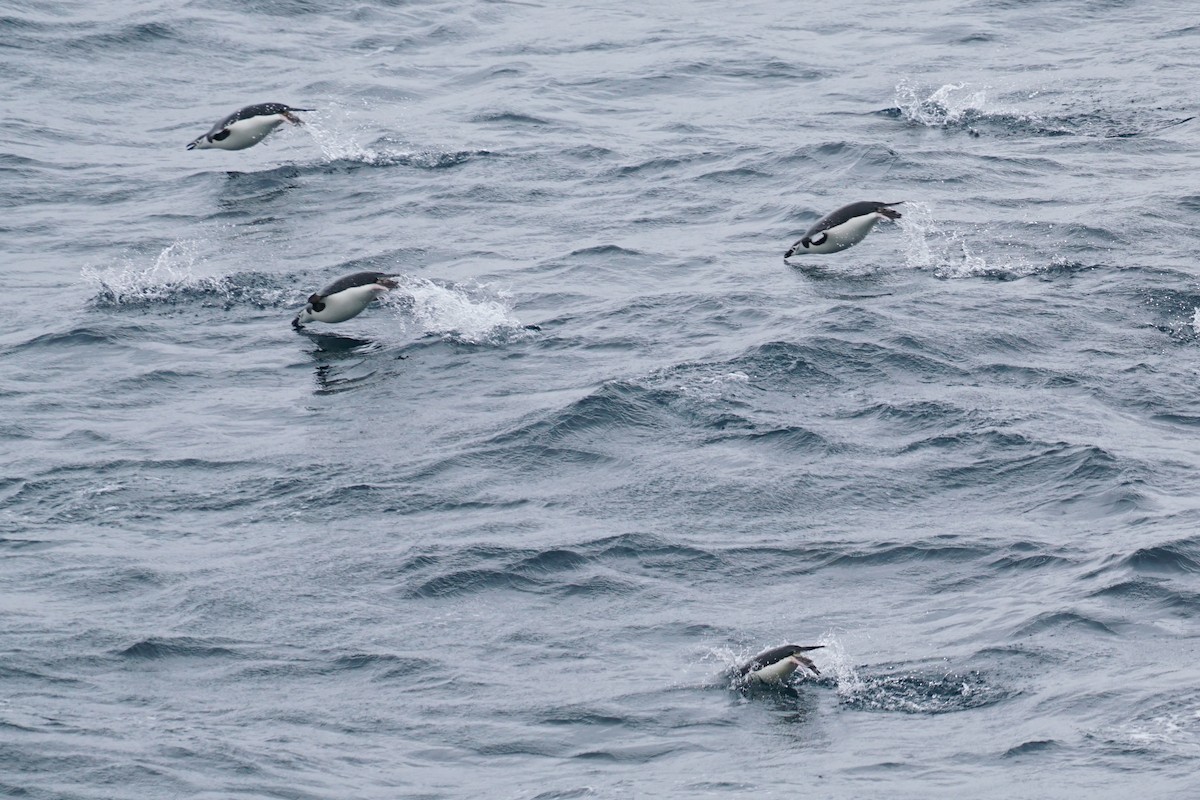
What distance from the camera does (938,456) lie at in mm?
16438

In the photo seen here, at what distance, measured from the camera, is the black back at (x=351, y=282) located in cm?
1953

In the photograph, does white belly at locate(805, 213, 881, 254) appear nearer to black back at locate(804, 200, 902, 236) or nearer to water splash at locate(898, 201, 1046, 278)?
black back at locate(804, 200, 902, 236)

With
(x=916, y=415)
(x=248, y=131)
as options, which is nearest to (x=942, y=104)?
(x=248, y=131)

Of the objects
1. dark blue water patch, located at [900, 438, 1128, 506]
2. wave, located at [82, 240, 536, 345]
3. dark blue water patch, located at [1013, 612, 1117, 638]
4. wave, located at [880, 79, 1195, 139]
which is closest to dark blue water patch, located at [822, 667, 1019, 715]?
dark blue water patch, located at [1013, 612, 1117, 638]

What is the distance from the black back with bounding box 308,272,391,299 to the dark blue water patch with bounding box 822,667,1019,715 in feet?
27.6

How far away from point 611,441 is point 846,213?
5.20m

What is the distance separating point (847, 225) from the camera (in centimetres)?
2086

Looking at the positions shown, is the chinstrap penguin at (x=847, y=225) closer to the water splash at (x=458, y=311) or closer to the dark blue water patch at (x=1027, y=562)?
the water splash at (x=458, y=311)

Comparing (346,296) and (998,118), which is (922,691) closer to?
(346,296)

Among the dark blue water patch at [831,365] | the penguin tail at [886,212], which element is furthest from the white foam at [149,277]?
the penguin tail at [886,212]

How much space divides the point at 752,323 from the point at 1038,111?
29.5ft

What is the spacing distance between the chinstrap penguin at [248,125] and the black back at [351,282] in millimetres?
5293

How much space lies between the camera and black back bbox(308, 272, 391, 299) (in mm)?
19531

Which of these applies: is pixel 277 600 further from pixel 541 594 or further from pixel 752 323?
pixel 752 323
